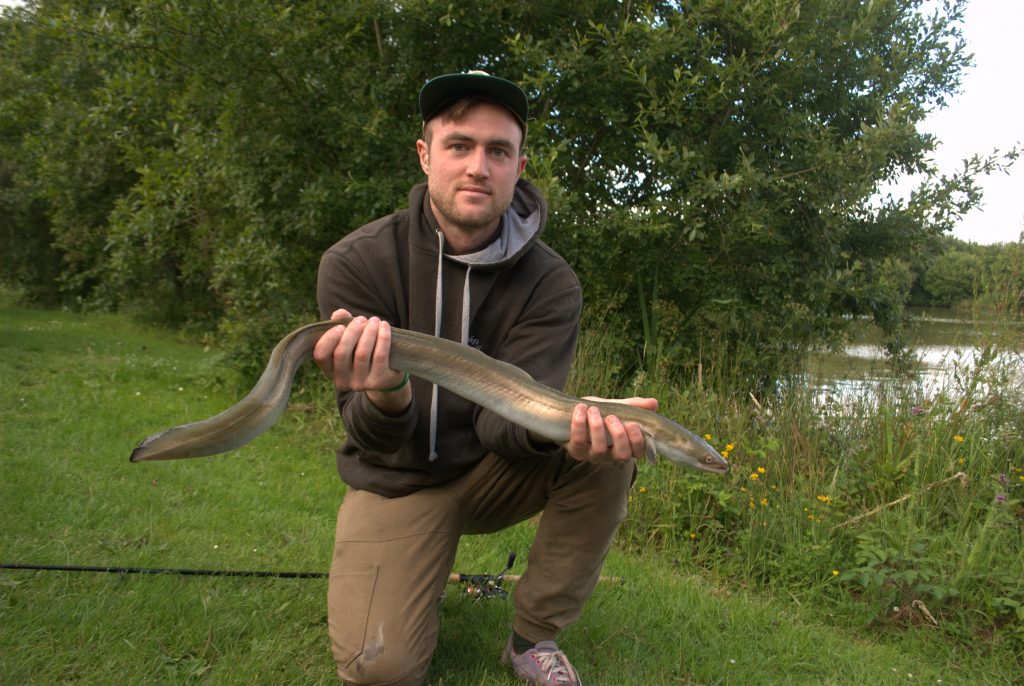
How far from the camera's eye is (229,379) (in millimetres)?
7770

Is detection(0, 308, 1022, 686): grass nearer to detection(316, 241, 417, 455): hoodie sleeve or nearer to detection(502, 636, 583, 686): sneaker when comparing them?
detection(502, 636, 583, 686): sneaker

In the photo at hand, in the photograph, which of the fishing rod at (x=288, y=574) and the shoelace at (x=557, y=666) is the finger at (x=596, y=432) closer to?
the shoelace at (x=557, y=666)

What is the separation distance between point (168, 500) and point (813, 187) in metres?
5.11

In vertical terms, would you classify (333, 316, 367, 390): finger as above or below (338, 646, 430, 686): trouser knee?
above

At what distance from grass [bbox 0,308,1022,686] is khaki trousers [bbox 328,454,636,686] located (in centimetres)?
24

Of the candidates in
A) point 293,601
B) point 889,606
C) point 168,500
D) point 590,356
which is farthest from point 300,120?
point 889,606

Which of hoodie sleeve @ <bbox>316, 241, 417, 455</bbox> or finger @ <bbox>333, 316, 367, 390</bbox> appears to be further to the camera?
hoodie sleeve @ <bbox>316, 241, 417, 455</bbox>

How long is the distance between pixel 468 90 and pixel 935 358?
4480 millimetres

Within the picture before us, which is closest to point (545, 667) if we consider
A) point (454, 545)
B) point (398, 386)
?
point (454, 545)

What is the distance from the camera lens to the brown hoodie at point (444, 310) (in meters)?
2.69

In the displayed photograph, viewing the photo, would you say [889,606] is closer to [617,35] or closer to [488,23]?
[617,35]

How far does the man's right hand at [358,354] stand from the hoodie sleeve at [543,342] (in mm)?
494

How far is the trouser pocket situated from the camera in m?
2.36

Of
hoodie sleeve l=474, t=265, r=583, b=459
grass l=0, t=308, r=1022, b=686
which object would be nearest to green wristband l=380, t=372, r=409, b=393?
hoodie sleeve l=474, t=265, r=583, b=459
